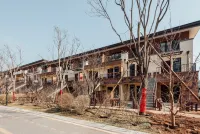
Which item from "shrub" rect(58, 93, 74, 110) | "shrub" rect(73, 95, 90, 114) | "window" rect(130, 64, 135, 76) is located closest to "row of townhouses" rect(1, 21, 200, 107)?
"window" rect(130, 64, 135, 76)

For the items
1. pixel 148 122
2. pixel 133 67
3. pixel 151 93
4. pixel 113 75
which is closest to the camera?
pixel 148 122

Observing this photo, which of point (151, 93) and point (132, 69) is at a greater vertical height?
point (132, 69)

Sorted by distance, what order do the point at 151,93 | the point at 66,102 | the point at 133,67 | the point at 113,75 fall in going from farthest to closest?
the point at 113,75 < the point at 133,67 < the point at 151,93 < the point at 66,102

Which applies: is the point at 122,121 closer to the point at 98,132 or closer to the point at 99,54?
the point at 98,132

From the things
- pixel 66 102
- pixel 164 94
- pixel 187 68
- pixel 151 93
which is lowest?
pixel 164 94

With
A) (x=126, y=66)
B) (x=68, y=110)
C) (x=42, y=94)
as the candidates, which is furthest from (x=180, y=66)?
(x=42, y=94)

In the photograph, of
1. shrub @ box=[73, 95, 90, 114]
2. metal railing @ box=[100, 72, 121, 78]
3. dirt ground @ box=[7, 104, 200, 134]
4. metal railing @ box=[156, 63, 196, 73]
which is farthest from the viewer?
metal railing @ box=[100, 72, 121, 78]

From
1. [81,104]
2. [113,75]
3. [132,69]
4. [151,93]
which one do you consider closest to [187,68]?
[151,93]

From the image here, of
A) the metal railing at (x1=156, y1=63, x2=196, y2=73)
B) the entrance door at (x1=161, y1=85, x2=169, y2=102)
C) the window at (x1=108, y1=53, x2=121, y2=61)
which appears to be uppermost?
the window at (x1=108, y1=53, x2=121, y2=61)

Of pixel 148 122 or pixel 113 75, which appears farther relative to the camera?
pixel 113 75

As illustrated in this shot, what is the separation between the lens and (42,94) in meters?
20.4

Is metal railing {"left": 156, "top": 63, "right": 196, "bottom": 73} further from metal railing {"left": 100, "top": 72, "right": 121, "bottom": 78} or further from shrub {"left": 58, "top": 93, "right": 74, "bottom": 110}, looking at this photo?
shrub {"left": 58, "top": 93, "right": 74, "bottom": 110}

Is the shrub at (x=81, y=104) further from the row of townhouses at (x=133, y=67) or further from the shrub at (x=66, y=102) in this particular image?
the row of townhouses at (x=133, y=67)

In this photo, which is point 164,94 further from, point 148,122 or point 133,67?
point 148,122
